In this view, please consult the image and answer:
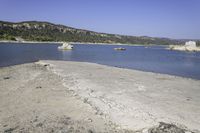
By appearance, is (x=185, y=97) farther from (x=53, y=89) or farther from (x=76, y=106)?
(x=53, y=89)

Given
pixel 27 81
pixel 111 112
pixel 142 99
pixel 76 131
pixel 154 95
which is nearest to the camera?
pixel 76 131

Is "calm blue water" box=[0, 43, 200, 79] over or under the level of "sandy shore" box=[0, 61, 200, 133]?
under

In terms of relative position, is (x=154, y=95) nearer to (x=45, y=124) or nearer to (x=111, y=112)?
(x=111, y=112)

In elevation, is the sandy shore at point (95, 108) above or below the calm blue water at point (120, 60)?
above

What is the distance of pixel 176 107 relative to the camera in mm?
15969

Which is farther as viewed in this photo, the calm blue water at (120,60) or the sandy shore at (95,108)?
the calm blue water at (120,60)

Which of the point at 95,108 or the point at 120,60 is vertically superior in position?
the point at 95,108

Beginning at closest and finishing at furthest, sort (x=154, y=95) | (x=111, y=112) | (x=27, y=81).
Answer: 1. (x=111, y=112)
2. (x=154, y=95)
3. (x=27, y=81)

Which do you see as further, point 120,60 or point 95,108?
point 120,60

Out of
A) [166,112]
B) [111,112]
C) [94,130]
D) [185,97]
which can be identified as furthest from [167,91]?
[94,130]

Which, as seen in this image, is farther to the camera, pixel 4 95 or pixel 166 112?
pixel 4 95

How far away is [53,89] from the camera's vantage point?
2086 cm

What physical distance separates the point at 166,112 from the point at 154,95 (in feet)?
15.1

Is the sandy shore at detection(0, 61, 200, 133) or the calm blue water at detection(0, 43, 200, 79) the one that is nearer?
the sandy shore at detection(0, 61, 200, 133)
